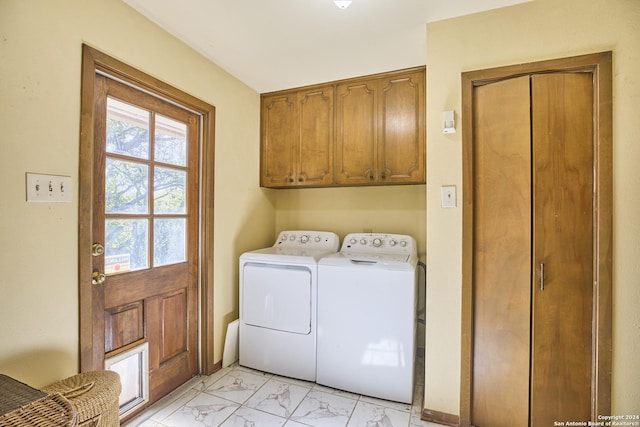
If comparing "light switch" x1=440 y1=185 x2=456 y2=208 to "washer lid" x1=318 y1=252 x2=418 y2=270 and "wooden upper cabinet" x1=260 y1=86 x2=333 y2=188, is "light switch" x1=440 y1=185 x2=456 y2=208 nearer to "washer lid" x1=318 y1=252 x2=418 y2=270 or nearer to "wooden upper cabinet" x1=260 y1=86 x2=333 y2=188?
"washer lid" x1=318 y1=252 x2=418 y2=270

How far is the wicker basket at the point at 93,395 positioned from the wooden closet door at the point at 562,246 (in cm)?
203

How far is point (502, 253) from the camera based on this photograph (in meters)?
1.56

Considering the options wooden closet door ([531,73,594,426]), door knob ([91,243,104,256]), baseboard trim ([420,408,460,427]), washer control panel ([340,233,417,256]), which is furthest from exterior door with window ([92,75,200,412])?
wooden closet door ([531,73,594,426])

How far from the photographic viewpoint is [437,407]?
167cm

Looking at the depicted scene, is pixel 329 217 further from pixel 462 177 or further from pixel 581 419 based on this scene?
pixel 581 419

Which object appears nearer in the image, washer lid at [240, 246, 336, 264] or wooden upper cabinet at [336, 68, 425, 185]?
washer lid at [240, 246, 336, 264]

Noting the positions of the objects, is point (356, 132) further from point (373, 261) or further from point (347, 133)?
point (373, 261)

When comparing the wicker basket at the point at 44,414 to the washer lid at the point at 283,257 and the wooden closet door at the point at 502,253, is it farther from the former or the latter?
the wooden closet door at the point at 502,253

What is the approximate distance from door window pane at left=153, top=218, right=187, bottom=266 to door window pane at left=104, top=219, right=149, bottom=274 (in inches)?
2.7

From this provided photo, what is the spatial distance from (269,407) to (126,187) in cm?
158

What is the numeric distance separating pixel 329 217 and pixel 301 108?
1.04 m

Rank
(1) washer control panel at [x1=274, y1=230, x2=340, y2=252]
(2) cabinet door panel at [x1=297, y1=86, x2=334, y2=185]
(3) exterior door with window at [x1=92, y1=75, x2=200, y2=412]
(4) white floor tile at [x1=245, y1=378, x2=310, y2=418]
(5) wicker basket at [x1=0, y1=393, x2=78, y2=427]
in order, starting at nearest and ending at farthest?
(5) wicker basket at [x1=0, y1=393, x2=78, y2=427] → (3) exterior door with window at [x1=92, y1=75, x2=200, y2=412] → (4) white floor tile at [x1=245, y1=378, x2=310, y2=418] → (2) cabinet door panel at [x1=297, y1=86, x2=334, y2=185] → (1) washer control panel at [x1=274, y1=230, x2=340, y2=252]

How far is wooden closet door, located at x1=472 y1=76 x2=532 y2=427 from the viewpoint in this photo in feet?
4.98

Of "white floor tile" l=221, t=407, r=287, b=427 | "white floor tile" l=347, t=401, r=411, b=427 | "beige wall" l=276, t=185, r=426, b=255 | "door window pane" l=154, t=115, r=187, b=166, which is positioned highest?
"door window pane" l=154, t=115, r=187, b=166
